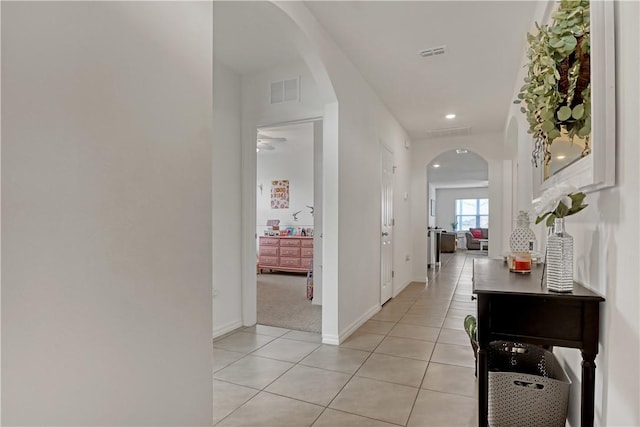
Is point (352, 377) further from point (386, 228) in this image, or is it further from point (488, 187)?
point (488, 187)

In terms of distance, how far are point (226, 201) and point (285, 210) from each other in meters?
4.30

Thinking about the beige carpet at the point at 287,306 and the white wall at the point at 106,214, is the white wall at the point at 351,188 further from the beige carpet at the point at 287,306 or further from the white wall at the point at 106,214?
the white wall at the point at 106,214

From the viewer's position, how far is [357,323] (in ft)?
11.5

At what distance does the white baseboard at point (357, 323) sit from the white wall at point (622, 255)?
81.9 inches

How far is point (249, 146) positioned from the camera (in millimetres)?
3607

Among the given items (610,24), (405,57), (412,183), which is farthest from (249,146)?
(412,183)

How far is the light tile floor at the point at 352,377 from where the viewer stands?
193cm

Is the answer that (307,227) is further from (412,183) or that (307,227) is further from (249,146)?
(249,146)

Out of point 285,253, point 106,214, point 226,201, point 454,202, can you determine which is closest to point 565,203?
point 106,214

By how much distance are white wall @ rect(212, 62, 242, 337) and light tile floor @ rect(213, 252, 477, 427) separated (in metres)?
0.27

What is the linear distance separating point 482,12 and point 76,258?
9.53 ft

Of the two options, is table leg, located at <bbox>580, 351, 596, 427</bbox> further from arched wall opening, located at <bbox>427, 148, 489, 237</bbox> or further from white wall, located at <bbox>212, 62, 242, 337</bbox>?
arched wall opening, located at <bbox>427, 148, 489, 237</bbox>

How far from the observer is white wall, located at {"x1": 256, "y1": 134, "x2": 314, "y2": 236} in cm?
→ 742

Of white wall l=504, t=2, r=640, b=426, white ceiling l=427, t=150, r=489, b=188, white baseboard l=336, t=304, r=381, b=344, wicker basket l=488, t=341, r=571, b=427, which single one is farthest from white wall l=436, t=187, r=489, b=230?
white wall l=504, t=2, r=640, b=426
